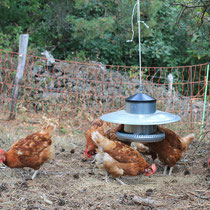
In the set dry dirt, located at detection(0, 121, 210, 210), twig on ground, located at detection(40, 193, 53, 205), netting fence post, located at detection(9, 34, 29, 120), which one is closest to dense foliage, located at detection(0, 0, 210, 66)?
netting fence post, located at detection(9, 34, 29, 120)

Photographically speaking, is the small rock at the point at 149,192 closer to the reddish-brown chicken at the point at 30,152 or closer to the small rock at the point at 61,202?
the small rock at the point at 61,202

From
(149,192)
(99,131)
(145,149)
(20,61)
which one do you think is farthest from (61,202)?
(20,61)

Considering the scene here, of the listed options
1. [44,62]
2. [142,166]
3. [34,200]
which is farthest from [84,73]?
[34,200]

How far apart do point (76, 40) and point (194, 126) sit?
5.78 meters

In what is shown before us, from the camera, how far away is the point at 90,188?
14.3ft

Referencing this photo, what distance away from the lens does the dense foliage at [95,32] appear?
988cm

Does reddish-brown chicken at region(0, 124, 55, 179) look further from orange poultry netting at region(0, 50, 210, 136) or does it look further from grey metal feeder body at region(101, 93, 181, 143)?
orange poultry netting at region(0, 50, 210, 136)

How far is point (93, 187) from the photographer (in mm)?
4395

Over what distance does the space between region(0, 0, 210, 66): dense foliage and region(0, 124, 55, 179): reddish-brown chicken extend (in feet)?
16.9

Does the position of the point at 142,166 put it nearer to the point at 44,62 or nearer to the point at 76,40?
the point at 44,62

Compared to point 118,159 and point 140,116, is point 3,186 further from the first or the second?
point 140,116

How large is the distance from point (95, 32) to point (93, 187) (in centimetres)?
595

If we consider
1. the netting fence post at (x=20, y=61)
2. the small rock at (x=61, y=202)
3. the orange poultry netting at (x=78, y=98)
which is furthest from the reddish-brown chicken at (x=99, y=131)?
the netting fence post at (x=20, y=61)

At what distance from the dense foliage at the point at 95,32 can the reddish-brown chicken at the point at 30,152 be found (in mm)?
5165
